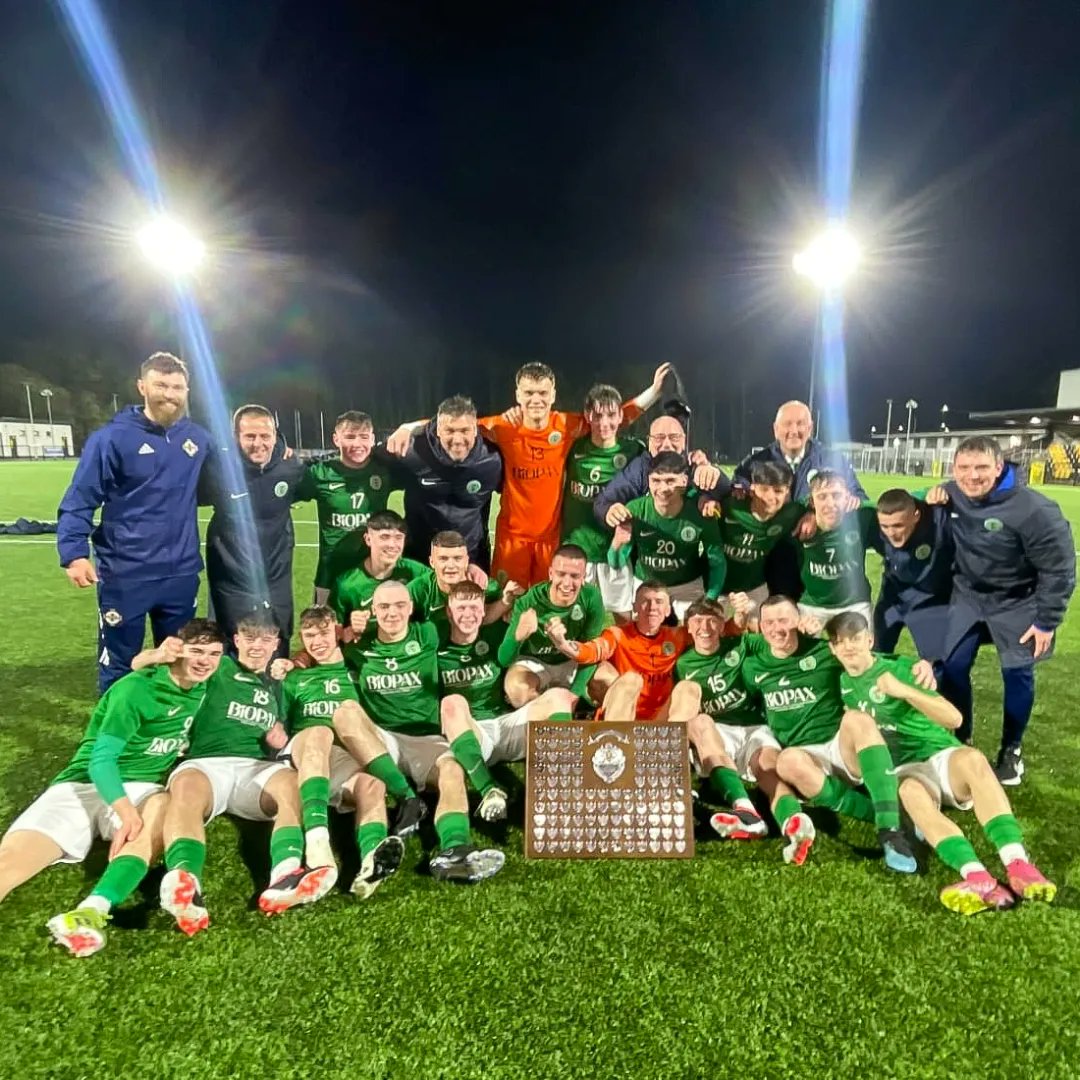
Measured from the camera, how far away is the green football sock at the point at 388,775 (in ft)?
11.1

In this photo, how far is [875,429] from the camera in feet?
265

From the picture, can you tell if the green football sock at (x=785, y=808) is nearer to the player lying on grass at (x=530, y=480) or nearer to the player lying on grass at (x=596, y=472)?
the player lying on grass at (x=596, y=472)

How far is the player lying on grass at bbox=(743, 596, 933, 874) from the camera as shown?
3.18 meters

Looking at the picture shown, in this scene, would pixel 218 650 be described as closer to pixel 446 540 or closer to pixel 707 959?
pixel 446 540

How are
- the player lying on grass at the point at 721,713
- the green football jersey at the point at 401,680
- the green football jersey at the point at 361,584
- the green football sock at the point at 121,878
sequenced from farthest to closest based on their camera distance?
the green football jersey at the point at 361,584
the green football jersey at the point at 401,680
the player lying on grass at the point at 721,713
the green football sock at the point at 121,878

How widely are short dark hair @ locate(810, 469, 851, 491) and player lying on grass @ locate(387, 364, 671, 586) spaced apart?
52.3 inches

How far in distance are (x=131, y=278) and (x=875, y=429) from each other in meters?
73.8

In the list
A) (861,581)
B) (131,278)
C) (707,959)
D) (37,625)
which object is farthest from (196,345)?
(131,278)

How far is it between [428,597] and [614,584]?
4.84 feet

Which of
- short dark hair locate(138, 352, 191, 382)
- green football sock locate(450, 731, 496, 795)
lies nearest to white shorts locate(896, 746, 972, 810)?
green football sock locate(450, 731, 496, 795)

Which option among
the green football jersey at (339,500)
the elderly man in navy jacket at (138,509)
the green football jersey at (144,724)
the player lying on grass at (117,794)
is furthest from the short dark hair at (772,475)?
the elderly man in navy jacket at (138,509)

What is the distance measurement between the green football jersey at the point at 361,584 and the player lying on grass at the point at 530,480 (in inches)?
29.9

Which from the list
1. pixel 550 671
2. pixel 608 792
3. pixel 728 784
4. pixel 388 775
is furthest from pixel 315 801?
pixel 728 784

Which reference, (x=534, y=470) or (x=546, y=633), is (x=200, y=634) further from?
(x=534, y=470)
